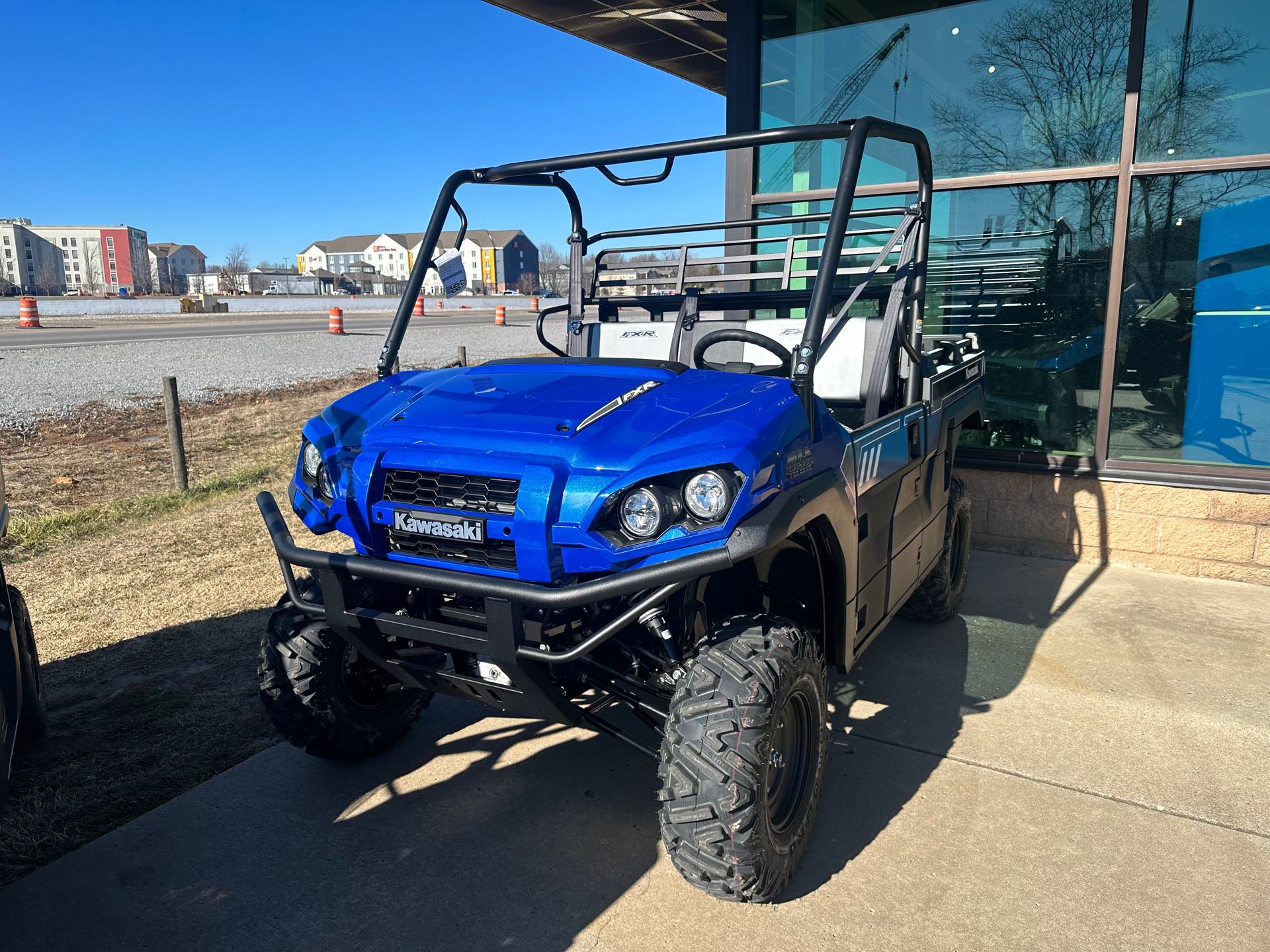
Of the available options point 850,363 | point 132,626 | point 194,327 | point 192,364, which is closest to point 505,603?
point 850,363

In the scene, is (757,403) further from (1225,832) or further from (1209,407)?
(1209,407)

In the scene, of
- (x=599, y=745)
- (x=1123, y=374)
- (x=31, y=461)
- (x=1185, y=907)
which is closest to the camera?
(x=1185, y=907)

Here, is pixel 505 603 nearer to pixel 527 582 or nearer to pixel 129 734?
pixel 527 582

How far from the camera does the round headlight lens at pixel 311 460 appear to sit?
2.88m

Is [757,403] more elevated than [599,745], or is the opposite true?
[757,403]

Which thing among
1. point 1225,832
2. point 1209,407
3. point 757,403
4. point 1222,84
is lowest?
point 1225,832

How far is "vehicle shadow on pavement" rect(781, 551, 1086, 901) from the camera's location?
9.75 ft

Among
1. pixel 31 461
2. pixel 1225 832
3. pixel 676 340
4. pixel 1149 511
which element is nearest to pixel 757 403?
pixel 676 340

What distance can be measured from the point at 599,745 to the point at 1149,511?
4007 mm

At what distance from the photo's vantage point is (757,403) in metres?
2.57

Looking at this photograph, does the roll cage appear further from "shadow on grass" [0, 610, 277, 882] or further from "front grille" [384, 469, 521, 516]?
"shadow on grass" [0, 610, 277, 882]

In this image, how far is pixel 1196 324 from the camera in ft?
18.7

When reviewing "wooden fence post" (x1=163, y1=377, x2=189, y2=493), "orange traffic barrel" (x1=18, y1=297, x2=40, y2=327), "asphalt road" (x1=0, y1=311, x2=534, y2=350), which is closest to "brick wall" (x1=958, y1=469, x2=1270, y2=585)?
"wooden fence post" (x1=163, y1=377, x2=189, y2=493)

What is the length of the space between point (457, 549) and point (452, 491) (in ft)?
0.52
